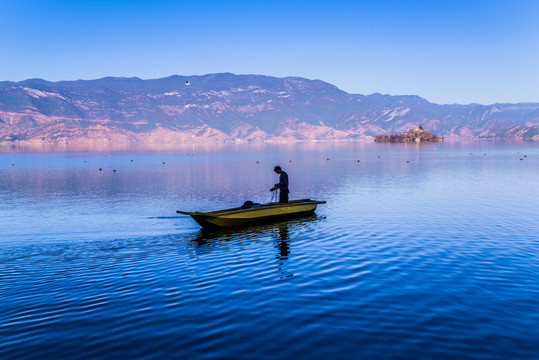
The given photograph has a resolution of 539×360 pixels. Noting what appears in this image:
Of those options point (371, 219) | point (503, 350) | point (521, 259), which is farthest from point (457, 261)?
point (371, 219)

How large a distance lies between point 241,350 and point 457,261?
522 inches

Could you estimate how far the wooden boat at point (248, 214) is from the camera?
90.2 feet

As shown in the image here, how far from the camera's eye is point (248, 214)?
29109 mm

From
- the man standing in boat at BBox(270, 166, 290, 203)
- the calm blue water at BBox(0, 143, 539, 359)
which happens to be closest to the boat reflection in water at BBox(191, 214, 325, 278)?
the calm blue water at BBox(0, 143, 539, 359)

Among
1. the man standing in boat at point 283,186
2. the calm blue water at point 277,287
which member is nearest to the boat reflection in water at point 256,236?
the calm blue water at point 277,287

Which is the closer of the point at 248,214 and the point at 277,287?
the point at 277,287

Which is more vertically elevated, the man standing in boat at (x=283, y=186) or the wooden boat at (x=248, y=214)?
the man standing in boat at (x=283, y=186)

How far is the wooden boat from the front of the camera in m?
27.5

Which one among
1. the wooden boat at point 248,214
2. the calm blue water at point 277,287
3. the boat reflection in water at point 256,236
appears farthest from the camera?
the wooden boat at point 248,214

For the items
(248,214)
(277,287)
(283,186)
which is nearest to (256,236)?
(248,214)

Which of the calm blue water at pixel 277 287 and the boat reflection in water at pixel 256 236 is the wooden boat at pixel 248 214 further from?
the calm blue water at pixel 277 287

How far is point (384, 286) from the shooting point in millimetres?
16266

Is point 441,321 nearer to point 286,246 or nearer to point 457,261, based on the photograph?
point 457,261

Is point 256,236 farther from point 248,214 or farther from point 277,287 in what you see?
point 277,287
